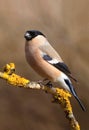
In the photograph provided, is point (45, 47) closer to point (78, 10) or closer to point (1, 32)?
point (1, 32)

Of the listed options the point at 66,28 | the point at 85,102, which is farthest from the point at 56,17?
the point at 85,102

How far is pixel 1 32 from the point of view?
1764mm

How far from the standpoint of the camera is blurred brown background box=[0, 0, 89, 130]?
177cm

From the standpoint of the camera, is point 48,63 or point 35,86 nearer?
point 35,86

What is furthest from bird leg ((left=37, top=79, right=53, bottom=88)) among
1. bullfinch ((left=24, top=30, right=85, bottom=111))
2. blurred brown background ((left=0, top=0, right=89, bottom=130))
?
blurred brown background ((left=0, top=0, right=89, bottom=130))

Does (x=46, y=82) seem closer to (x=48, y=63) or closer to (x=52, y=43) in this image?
(x=48, y=63)

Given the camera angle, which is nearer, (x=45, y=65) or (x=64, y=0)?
(x=45, y=65)

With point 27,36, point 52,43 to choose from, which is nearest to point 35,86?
point 27,36

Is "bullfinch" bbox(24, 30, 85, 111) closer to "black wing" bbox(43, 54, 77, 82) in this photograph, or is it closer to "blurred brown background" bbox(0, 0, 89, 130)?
"black wing" bbox(43, 54, 77, 82)

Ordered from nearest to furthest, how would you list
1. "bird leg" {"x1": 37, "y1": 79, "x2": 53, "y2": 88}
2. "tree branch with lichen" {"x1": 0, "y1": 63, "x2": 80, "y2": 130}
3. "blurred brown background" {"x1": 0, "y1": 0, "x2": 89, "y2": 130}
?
"tree branch with lichen" {"x1": 0, "y1": 63, "x2": 80, "y2": 130} → "bird leg" {"x1": 37, "y1": 79, "x2": 53, "y2": 88} → "blurred brown background" {"x1": 0, "y1": 0, "x2": 89, "y2": 130}

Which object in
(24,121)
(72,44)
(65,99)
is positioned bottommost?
(24,121)

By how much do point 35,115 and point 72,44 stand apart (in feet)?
0.94

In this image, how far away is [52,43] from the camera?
70.4 inches

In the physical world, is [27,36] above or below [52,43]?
above
